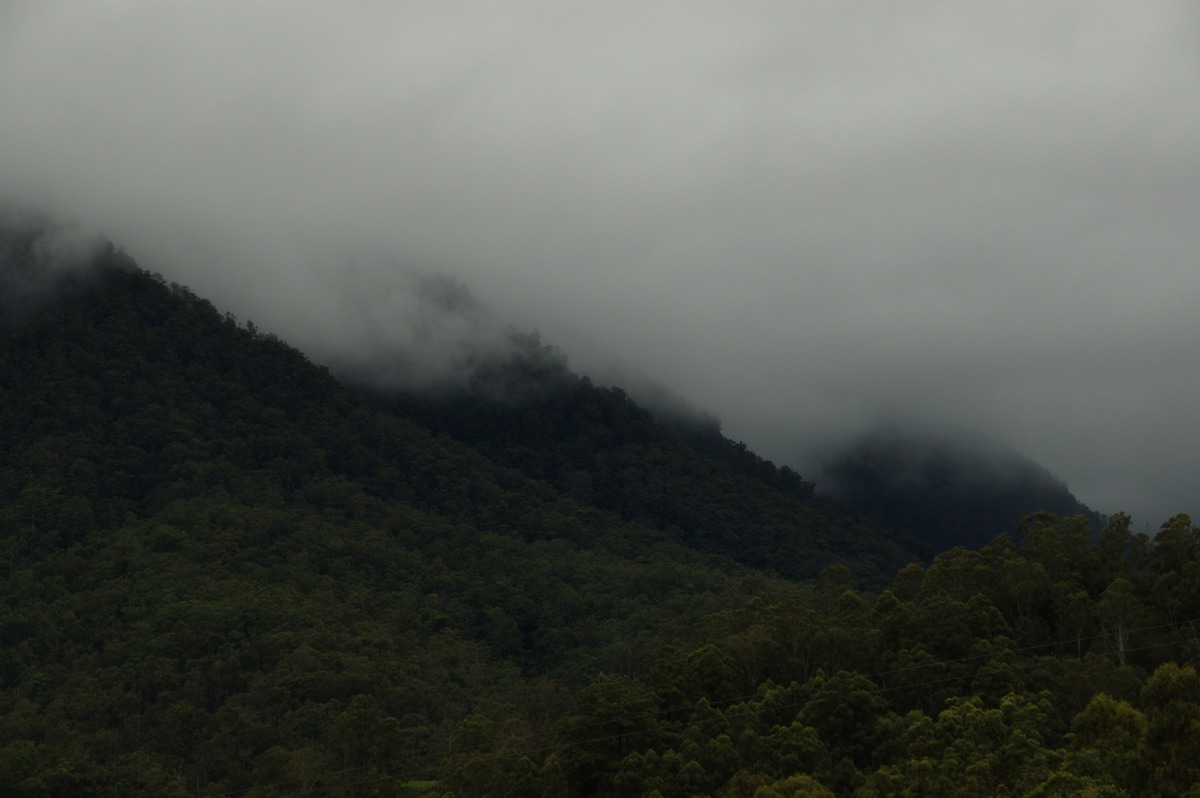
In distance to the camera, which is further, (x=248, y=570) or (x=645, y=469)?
(x=645, y=469)

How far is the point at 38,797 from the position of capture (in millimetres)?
55844

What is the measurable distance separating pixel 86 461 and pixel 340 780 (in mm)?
68693

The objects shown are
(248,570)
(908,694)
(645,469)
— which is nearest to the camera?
(908,694)

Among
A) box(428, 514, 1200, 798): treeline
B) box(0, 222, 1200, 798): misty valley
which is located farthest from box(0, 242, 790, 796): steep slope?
box(428, 514, 1200, 798): treeline

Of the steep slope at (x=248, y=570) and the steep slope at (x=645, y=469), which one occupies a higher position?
the steep slope at (x=645, y=469)

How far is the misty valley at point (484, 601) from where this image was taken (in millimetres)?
41213

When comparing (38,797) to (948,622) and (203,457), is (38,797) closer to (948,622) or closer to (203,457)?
(948,622)

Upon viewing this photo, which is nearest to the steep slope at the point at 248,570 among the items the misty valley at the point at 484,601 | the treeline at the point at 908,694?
the misty valley at the point at 484,601

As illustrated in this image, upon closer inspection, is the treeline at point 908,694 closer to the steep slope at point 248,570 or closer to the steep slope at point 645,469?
the steep slope at point 248,570

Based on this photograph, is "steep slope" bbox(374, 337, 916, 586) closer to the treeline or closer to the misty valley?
the misty valley

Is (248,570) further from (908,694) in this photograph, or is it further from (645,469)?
(645,469)

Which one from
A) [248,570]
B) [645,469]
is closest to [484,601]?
[248,570]

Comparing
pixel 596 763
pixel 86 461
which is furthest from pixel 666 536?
pixel 596 763

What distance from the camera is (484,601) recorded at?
9594 centimetres
